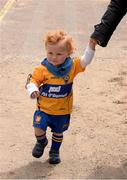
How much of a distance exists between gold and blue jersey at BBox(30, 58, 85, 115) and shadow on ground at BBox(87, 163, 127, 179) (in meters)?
0.66

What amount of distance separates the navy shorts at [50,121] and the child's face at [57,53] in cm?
52

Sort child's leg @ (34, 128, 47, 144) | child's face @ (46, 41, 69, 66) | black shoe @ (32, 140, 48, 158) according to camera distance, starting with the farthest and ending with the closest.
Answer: black shoe @ (32, 140, 48, 158)
child's leg @ (34, 128, 47, 144)
child's face @ (46, 41, 69, 66)

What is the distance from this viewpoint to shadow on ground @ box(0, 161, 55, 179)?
5.16m

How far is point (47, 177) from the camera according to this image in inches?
203

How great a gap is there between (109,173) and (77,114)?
1.66 meters

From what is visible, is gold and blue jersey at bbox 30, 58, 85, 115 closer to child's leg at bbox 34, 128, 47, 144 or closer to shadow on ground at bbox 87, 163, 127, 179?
child's leg at bbox 34, 128, 47, 144

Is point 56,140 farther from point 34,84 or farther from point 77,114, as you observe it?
point 77,114

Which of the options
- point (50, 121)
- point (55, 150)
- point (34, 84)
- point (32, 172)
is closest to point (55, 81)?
point (34, 84)

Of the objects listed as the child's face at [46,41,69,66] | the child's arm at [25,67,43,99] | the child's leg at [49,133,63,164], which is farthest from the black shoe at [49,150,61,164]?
the child's face at [46,41,69,66]

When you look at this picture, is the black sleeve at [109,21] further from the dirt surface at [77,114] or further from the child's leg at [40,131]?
the dirt surface at [77,114]

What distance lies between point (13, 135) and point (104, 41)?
1649 millimetres

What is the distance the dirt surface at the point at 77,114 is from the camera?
5.36 metres

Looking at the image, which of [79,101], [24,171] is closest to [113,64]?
[79,101]

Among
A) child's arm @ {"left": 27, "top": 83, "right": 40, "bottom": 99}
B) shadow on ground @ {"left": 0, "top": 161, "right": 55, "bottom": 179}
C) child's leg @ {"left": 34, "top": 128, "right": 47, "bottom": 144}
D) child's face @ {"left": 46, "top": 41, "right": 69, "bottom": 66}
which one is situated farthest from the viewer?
child's leg @ {"left": 34, "top": 128, "right": 47, "bottom": 144}
